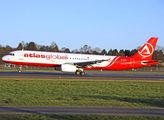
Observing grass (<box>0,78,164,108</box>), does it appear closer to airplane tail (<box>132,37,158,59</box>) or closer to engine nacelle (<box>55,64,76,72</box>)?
engine nacelle (<box>55,64,76,72</box>)

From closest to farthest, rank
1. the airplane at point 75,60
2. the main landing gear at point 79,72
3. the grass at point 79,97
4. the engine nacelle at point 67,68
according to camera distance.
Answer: the grass at point 79,97 < the engine nacelle at point 67,68 < the airplane at point 75,60 < the main landing gear at point 79,72

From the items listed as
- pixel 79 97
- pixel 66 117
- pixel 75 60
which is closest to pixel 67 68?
pixel 75 60

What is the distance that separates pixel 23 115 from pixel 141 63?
3455 centimetres

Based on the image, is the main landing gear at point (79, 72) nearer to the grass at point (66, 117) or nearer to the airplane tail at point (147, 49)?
the airplane tail at point (147, 49)

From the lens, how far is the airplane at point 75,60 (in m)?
36.6

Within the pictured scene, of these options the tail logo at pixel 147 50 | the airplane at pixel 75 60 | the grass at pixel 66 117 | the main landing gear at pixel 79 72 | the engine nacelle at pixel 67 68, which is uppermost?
the tail logo at pixel 147 50

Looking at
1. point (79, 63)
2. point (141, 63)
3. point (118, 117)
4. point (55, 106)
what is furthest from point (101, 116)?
point (141, 63)

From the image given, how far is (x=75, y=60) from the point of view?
38.3m

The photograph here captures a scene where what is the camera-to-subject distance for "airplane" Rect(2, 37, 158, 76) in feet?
120

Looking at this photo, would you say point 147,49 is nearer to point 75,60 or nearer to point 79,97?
point 75,60

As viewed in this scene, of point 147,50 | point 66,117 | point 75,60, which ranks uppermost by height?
point 147,50

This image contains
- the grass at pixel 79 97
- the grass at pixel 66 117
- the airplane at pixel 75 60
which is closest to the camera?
the grass at pixel 66 117

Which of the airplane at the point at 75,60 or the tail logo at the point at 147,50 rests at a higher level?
the tail logo at the point at 147,50

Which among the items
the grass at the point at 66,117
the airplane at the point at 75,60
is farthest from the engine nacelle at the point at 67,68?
the grass at the point at 66,117
